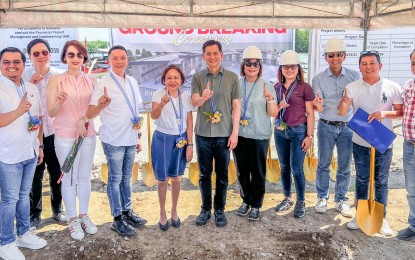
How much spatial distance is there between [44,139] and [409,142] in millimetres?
3733

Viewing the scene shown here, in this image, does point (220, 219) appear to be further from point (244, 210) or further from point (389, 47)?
point (389, 47)

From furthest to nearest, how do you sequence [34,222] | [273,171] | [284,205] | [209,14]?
[273,171], [209,14], [284,205], [34,222]

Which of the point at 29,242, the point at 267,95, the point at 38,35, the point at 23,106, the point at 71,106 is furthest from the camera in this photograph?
the point at 38,35

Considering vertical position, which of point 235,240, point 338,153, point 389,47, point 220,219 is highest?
point 389,47

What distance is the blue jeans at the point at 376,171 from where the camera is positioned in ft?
12.7

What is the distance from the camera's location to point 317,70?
289 inches

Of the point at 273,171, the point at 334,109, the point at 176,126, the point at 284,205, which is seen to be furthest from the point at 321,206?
the point at 176,126

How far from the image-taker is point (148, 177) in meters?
5.41

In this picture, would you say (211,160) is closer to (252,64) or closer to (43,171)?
(252,64)

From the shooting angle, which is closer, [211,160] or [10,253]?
[10,253]

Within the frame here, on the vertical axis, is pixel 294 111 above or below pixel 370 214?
above

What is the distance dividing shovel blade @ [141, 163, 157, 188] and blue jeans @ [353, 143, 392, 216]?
281 cm

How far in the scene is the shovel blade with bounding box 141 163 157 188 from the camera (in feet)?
17.6

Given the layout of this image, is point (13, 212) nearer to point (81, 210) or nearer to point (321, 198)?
Answer: point (81, 210)
